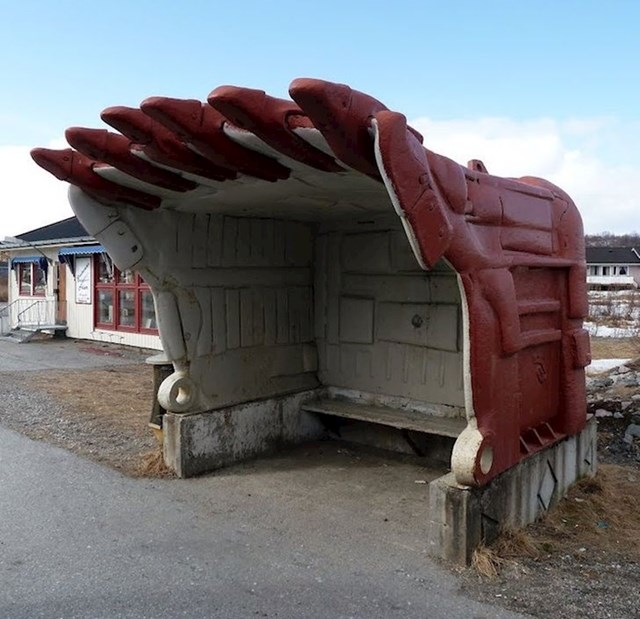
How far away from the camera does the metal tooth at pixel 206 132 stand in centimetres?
351

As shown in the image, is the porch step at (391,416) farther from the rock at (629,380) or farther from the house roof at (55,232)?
the house roof at (55,232)

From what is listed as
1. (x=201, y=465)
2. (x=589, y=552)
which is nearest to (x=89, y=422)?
(x=201, y=465)

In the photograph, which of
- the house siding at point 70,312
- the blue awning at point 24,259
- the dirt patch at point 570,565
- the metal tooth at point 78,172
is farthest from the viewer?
the blue awning at point 24,259

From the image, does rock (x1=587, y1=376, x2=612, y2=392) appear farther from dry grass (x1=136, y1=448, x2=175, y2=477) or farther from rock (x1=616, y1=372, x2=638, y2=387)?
dry grass (x1=136, y1=448, x2=175, y2=477)

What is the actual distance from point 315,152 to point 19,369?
A: 34.1 ft

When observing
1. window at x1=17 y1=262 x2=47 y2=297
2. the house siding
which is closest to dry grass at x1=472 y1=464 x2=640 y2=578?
the house siding

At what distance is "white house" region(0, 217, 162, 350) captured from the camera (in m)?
14.8

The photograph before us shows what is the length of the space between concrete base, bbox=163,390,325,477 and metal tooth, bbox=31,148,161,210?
6.06 ft

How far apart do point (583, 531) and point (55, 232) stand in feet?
57.9

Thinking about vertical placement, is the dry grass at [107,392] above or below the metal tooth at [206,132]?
below

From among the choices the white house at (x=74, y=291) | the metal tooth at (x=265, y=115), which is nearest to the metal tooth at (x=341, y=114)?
the metal tooth at (x=265, y=115)

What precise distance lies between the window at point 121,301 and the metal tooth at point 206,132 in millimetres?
10538

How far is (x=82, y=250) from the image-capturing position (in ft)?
52.0

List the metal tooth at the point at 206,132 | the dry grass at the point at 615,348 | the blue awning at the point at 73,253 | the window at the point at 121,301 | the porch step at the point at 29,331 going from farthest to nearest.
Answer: the porch step at the point at 29,331
the blue awning at the point at 73,253
the window at the point at 121,301
the dry grass at the point at 615,348
the metal tooth at the point at 206,132
